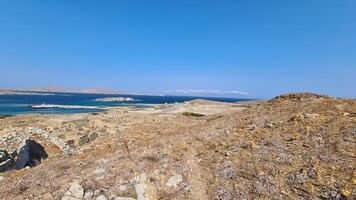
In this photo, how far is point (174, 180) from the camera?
37.0 ft

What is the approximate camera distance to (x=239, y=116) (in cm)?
1977

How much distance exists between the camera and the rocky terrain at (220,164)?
10.2m

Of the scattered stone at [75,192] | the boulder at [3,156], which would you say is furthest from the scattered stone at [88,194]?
the boulder at [3,156]

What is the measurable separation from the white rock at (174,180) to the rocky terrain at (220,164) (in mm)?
39

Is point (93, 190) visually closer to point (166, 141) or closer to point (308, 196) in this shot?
point (166, 141)

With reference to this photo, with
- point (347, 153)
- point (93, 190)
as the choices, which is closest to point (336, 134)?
point (347, 153)

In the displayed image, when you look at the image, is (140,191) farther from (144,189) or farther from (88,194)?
(88,194)

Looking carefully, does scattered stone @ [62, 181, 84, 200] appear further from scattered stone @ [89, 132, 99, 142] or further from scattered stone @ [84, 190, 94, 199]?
scattered stone @ [89, 132, 99, 142]

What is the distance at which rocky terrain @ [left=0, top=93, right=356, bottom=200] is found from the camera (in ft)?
33.4

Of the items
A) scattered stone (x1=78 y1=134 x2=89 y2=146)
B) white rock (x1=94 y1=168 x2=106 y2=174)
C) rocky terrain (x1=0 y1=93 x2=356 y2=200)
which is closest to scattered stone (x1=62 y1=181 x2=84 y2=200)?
rocky terrain (x1=0 y1=93 x2=356 y2=200)

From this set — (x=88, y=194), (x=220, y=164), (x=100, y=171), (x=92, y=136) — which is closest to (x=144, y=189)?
(x=88, y=194)

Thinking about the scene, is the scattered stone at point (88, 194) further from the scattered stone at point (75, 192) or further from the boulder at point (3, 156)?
the boulder at point (3, 156)

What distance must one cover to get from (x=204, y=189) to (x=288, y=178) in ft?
9.88

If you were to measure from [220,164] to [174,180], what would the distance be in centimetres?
221
